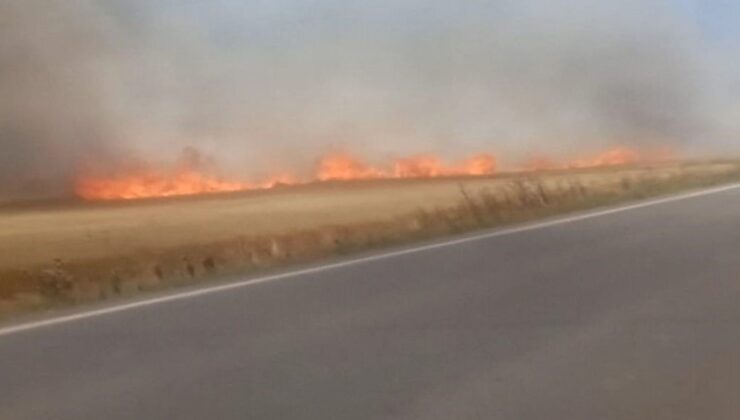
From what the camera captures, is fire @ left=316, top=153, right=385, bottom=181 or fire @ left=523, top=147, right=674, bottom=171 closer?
fire @ left=316, top=153, right=385, bottom=181

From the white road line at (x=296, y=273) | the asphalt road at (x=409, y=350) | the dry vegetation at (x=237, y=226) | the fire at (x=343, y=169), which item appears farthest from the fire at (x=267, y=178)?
the asphalt road at (x=409, y=350)

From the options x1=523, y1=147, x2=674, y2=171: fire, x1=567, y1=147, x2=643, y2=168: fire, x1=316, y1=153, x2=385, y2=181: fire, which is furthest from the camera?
x1=567, y1=147, x2=643, y2=168: fire

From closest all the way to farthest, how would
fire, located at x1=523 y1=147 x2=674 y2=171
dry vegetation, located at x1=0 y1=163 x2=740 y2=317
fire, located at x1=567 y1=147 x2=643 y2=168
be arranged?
dry vegetation, located at x1=0 y1=163 x2=740 y2=317, fire, located at x1=523 y1=147 x2=674 y2=171, fire, located at x1=567 y1=147 x2=643 y2=168

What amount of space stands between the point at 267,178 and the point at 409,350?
22.6 meters

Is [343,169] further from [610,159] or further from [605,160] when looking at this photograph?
[610,159]

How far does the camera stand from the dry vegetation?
14438 millimetres

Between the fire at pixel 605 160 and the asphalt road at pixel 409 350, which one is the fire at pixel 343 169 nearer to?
the fire at pixel 605 160

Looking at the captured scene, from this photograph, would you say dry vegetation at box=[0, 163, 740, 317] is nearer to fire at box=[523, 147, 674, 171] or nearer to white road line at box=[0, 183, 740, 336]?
white road line at box=[0, 183, 740, 336]

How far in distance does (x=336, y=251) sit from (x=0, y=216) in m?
8.75

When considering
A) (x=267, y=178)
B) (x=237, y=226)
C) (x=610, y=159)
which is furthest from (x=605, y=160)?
(x=237, y=226)

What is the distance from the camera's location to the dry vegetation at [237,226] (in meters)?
14.4

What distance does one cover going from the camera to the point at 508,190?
25.8 meters

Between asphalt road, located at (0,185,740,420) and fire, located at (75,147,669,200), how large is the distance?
13326 mm

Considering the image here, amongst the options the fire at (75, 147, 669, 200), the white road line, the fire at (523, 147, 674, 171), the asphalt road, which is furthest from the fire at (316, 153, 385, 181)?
the asphalt road
